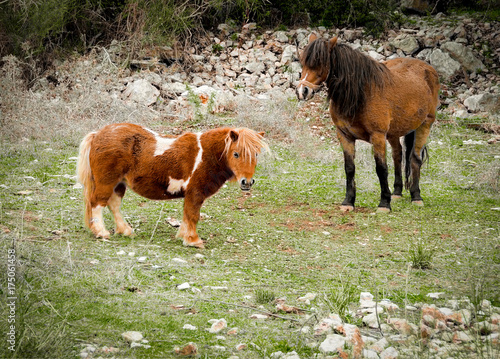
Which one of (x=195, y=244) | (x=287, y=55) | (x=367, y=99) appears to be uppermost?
(x=367, y=99)

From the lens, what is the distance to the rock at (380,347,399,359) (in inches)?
131

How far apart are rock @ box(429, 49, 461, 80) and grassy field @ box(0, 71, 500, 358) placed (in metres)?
4.10

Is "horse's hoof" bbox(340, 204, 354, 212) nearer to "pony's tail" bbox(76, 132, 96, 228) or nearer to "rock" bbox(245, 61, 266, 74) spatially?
"pony's tail" bbox(76, 132, 96, 228)

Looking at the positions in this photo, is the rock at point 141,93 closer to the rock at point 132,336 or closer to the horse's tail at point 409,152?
the horse's tail at point 409,152

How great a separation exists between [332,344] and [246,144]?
2591 mm

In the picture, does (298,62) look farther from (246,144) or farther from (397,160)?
(246,144)

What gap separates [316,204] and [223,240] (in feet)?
6.99

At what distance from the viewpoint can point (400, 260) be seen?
579cm

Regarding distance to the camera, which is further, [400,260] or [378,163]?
[378,163]

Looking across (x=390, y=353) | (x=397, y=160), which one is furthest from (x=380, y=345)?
(x=397, y=160)

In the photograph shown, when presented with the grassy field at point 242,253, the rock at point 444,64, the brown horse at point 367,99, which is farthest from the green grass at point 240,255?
the rock at point 444,64

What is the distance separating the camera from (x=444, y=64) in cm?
1413

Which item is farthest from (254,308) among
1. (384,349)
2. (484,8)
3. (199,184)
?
(484,8)

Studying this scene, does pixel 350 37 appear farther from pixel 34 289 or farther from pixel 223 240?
pixel 34 289
